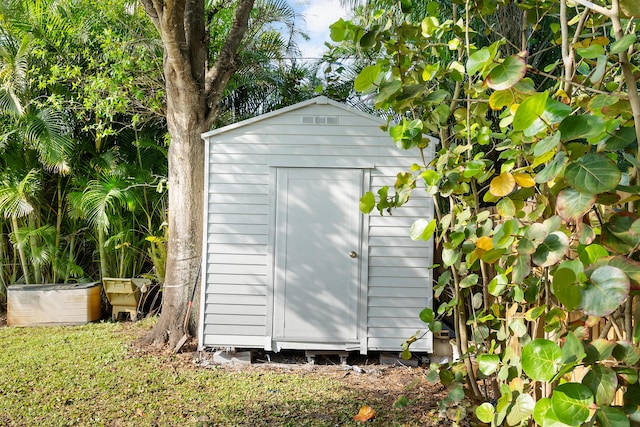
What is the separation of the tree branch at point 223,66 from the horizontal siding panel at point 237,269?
4.92 ft

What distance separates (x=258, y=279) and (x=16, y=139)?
4103 mm

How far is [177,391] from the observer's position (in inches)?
168

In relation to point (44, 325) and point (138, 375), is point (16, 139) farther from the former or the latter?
point (138, 375)

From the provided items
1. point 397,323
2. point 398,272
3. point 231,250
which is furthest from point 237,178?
point 397,323

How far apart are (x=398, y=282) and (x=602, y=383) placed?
4.01 metres

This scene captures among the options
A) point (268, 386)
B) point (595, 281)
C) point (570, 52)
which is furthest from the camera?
point (268, 386)

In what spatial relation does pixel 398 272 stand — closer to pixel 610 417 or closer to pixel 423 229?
pixel 423 229

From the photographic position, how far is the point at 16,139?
6.81 metres

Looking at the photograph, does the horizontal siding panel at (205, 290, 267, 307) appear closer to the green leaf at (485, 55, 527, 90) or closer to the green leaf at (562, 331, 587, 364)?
the green leaf at (485, 55, 527, 90)

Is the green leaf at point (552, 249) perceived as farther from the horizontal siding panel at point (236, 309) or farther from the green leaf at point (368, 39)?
the horizontal siding panel at point (236, 309)

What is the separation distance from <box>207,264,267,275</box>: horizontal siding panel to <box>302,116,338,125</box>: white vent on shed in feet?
4.72

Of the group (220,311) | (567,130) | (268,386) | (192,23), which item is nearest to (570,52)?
(567,130)

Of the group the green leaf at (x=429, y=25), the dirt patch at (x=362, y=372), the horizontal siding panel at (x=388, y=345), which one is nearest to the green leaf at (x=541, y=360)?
the green leaf at (x=429, y=25)

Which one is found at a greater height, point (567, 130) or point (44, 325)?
point (567, 130)
